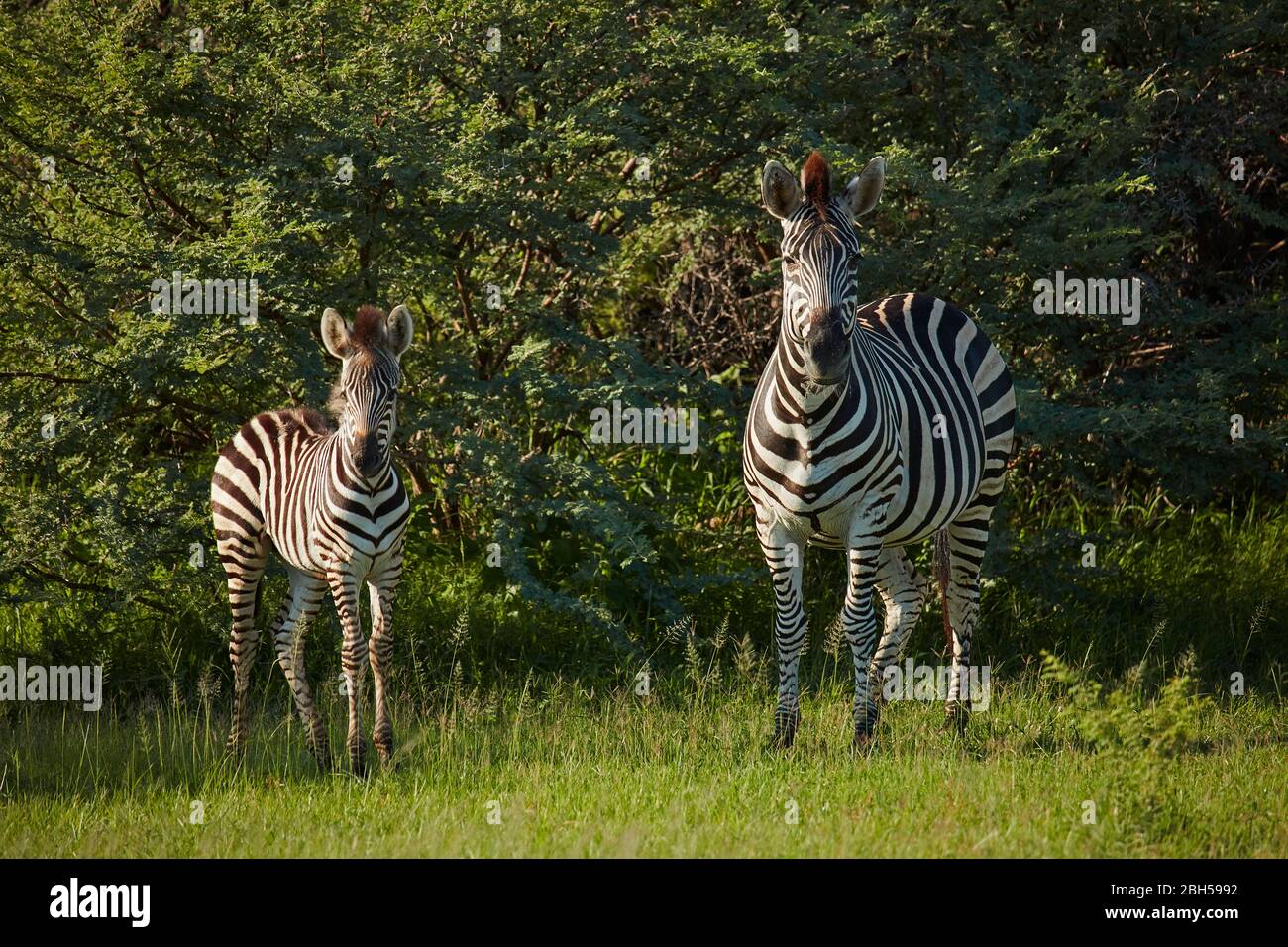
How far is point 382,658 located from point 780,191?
3176 mm

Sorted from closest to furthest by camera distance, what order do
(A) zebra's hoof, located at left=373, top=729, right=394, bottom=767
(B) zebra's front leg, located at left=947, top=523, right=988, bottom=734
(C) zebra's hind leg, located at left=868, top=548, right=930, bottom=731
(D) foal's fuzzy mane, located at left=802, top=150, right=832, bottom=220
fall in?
(D) foal's fuzzy mane, located at left=802, top=150, right=832, bottom=220 < (A) zebra's hoof, located at left=373, top=729, right=394, bottom=767 < (C) zebra's hind leg, located at left=868, top=548, right=930, bottom=731 < (B) zebra's front leg, located at left=947, top=523, right=988, bottom=734

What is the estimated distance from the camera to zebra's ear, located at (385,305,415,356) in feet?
22.7

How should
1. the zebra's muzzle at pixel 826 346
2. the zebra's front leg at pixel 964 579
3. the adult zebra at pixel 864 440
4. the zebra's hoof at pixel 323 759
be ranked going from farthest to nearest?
the zebra's front leg at pixel 964 579, the zebra's hoof at pixel 323 759, the adult zebra at pixel 864 440, the zebra's muzzle at pixel 826 346

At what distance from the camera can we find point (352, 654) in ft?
22.7

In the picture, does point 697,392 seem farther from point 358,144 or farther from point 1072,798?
point 1072,798

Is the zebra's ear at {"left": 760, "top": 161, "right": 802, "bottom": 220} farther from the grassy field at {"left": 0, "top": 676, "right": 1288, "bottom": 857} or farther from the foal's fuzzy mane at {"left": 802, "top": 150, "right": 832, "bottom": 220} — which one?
the grassy field at {"left": 0, "top": 676, "right": 1288, "bottom": 857}

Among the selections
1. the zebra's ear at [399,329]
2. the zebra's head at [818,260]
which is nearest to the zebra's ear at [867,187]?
the zebra's head at [818,260]

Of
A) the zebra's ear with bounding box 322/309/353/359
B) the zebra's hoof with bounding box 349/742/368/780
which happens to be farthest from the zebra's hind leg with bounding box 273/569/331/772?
the zebra's ear with bounding box 322/309/353/359

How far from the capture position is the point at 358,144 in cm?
868

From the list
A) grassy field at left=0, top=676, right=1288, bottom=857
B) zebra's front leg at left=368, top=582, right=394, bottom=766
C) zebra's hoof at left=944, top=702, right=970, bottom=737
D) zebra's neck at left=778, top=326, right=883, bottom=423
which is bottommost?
grassy field at left=0, top=676, right=1288, bottom=857

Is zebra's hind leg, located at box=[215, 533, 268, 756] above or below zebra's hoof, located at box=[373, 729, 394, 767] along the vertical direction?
above

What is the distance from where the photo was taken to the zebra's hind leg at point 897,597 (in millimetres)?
7980

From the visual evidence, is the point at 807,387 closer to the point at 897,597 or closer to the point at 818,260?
the point at 818,260

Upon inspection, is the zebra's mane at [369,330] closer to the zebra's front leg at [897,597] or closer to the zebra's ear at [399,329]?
the zebra's ear at [399,329]
